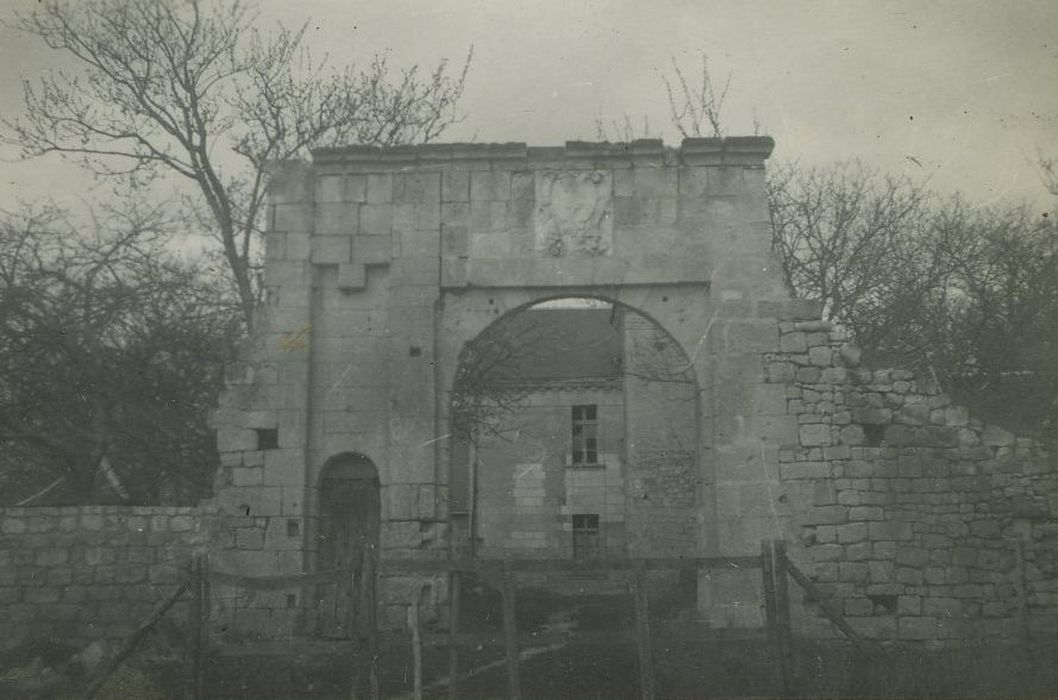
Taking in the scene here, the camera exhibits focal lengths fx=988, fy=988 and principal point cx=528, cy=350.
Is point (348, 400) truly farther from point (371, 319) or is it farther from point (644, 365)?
point (644, 365)

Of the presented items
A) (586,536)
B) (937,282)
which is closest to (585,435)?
(586,536)

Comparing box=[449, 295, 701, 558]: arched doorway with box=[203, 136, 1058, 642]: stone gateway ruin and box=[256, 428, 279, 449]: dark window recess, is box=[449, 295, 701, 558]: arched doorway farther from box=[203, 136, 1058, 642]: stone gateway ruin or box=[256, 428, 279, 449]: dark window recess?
box=[256, 428, 279, 449]: dark window recess

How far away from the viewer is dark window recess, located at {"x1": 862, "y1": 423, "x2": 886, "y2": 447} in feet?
34.0

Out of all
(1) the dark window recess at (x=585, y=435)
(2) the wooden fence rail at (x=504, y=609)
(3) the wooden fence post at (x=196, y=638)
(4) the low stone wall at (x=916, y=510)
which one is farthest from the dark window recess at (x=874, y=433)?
(1) the dark window recess at (x=585, y=435)

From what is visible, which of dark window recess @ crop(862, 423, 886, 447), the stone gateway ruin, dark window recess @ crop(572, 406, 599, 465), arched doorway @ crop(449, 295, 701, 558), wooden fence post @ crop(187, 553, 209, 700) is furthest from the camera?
dark window recess @ crop(572, 406, 599, 465)

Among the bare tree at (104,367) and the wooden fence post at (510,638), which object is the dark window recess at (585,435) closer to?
the bare tree at (104,367)

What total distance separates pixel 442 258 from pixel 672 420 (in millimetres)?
12824

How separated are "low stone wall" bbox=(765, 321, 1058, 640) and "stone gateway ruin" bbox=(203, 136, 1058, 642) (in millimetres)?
22

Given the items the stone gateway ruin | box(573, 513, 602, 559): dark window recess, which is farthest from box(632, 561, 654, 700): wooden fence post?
box(573, 513, 602, 559): dark window recess

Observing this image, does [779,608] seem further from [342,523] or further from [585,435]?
[585,435]

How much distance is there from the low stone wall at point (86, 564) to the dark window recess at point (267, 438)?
104 cm

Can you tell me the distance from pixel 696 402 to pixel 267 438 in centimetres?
469

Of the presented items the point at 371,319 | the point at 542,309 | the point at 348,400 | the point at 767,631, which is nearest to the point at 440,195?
the point at 371,319

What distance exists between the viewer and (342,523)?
1080 centimetres
